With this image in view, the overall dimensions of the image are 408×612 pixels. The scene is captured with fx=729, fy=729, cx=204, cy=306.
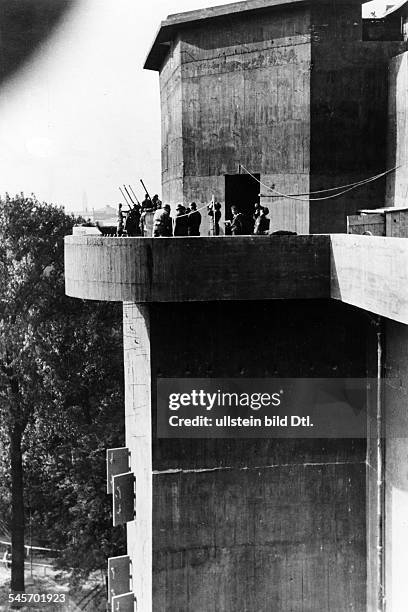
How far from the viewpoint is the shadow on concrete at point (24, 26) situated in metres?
16.1

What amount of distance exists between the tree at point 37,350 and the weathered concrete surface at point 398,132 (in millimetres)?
18480

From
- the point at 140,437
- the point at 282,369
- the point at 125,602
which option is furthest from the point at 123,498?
the point at 282,369

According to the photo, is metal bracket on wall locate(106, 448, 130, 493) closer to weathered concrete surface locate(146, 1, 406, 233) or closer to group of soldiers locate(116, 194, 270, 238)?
group of soldiers locate(116, 194, 270, 238)

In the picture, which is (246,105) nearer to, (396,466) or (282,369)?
(282,369)

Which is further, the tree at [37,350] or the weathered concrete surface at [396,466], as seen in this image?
the tree at [37,350]

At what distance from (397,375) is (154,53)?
1023 centimetres

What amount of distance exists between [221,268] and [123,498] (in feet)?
21.9

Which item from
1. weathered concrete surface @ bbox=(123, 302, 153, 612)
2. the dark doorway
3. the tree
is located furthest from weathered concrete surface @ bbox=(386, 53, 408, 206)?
the tree

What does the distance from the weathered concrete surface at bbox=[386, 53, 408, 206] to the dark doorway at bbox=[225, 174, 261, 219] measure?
9.13 feet

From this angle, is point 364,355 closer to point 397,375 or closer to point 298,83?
point 397,375

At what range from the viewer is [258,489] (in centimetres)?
1460

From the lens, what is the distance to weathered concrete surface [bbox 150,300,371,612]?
14359 mm

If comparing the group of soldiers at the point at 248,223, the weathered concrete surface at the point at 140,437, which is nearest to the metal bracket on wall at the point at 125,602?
the weathered concrete surface at the point at 140,437

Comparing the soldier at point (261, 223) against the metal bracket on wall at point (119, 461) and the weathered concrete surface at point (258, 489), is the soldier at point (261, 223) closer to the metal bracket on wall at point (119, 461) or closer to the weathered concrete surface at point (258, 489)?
the weathered concrete surface at point (258, 489)
